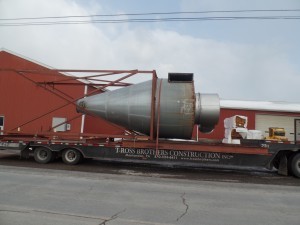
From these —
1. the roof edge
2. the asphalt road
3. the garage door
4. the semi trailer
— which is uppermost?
the roof edge

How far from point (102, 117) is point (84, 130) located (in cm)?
957

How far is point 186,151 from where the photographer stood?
41.3 ft

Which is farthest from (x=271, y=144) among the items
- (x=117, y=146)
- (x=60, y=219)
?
(x=60, y=219)

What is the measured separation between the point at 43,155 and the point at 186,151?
19.5 feet

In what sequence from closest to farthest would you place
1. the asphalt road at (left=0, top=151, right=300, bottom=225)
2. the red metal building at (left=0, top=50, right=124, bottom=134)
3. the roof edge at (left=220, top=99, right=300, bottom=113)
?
the asphalt road at (left=0, top=151, right=300, bottom=225)
the red metal building at (left=0, top=50, right=124, bottom=134)
the roof edge at (left=220, top=99, right=300, bottom=113)

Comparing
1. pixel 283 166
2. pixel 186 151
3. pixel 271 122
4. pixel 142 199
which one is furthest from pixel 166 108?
pixel 271 122

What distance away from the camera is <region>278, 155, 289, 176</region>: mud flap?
1292 cm

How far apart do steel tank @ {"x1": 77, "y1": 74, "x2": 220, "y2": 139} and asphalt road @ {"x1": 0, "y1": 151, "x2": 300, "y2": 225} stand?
1791 millimetres

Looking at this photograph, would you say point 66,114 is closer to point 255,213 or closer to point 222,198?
point 222,198

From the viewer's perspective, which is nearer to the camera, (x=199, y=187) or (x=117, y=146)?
(x=199, y=187)

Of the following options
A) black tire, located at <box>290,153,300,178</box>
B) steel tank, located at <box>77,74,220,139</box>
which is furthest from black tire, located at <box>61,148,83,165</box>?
black tire, located at <box>290,153,300,178</box>

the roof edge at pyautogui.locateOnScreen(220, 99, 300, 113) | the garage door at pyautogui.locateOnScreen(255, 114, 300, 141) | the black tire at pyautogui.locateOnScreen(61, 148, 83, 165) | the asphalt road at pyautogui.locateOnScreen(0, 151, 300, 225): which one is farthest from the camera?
the roof edge at pyautogui.locateOnScreen(220, 99, 300, 113)

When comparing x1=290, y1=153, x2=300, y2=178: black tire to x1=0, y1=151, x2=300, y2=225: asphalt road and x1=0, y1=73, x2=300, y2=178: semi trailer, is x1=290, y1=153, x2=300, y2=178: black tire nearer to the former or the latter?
x1=0, y1=73, x2=300, y2=178: semi trailer

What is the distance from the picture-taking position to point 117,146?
520 inches
